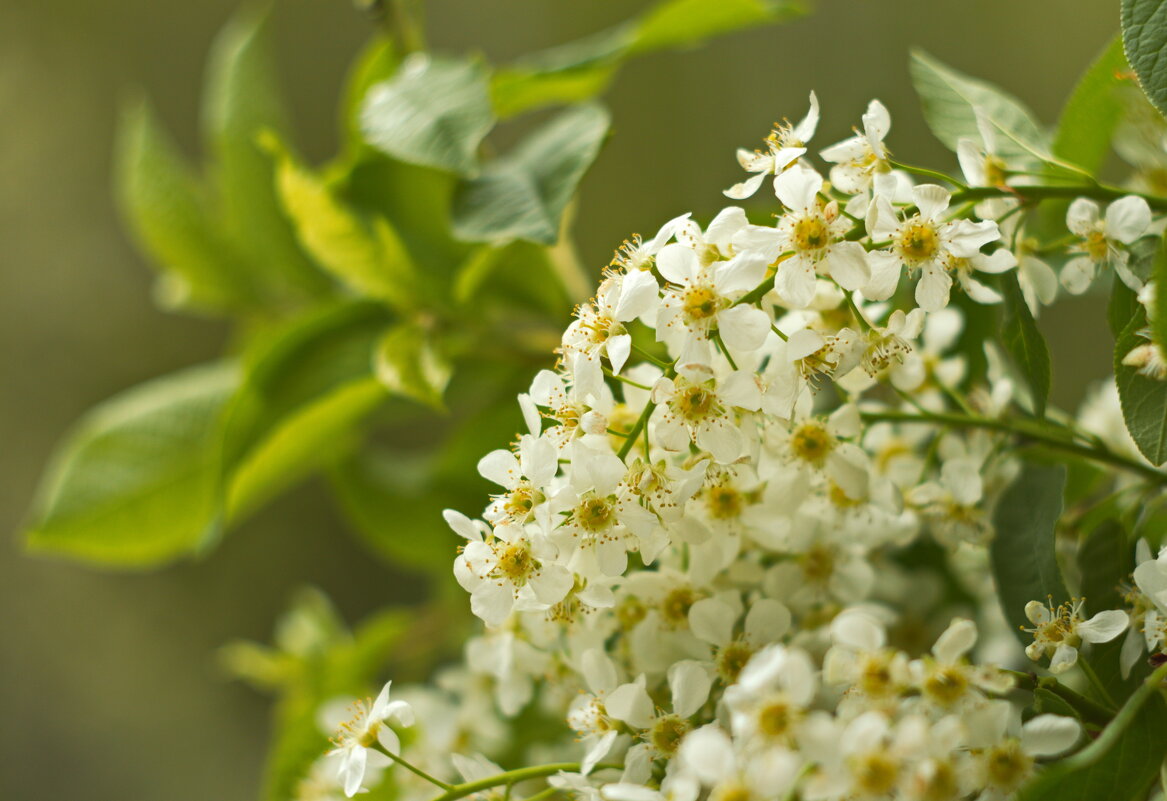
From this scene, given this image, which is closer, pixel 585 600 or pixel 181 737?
pixel 585 600

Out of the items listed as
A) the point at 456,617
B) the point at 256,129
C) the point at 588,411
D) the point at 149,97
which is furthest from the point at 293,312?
the point at 149,97

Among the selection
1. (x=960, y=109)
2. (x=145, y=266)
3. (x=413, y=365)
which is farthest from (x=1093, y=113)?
(x=145, y=266)

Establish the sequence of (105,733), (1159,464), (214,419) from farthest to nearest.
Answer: (105,733), (214,419), (1159,464)

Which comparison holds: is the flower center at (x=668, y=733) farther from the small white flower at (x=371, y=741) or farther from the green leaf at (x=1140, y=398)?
the green leaf at (x=1140, y=398)

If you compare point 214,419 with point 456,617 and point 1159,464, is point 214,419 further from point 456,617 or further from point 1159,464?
point 1159,464

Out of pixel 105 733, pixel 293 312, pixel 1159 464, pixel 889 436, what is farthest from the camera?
pixel 105 733

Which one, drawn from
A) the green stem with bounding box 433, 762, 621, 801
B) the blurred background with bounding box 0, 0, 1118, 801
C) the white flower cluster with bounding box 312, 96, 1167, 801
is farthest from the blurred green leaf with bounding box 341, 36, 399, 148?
the blurred background with bounding box 0, 0, 1118, 801

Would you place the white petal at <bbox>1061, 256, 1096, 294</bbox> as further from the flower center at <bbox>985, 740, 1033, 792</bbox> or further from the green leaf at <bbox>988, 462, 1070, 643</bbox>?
the flower center at <bbox>985, 740, 1033, 792</bbox>
